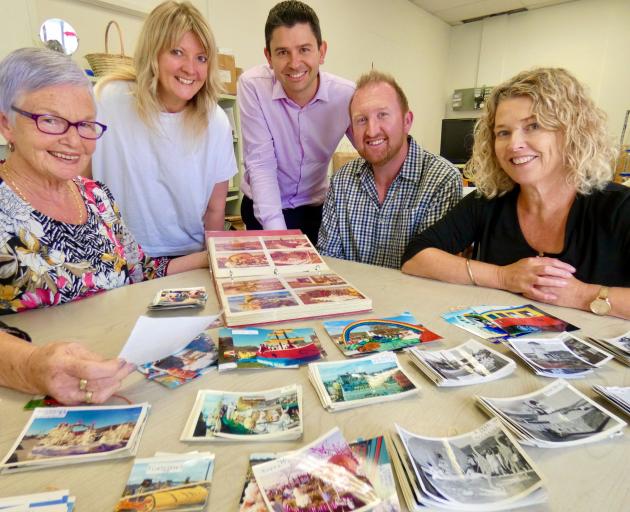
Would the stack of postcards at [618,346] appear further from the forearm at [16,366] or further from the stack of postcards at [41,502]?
the forearm at [16,366]

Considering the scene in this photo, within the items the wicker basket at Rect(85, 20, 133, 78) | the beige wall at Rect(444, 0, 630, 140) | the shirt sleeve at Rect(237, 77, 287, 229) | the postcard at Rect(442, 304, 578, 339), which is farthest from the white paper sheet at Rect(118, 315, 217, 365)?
the beige wall at Rect(444, 0, 630, 140)

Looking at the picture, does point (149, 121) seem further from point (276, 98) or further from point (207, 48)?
point (276, 98)

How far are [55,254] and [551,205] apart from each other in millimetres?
1485

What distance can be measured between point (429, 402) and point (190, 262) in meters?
1.05

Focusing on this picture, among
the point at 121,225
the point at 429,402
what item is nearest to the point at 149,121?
the point at 121,225

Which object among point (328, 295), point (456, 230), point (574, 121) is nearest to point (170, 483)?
point (328, 295)

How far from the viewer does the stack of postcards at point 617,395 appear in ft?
2.19

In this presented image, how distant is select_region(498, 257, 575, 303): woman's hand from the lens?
43.0 inches

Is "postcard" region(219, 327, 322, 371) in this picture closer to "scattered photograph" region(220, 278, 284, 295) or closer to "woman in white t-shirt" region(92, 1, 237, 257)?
"scattered photograph" region(220, 278, 284, 295)

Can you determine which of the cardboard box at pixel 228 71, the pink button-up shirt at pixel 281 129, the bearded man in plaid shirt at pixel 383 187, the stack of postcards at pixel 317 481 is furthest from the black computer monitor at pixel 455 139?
the stack of postcards at pixel 317 481

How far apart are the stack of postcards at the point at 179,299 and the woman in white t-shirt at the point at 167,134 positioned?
0.65 meters

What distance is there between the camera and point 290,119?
2131 millimetres

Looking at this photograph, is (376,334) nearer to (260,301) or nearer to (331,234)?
(260,301)

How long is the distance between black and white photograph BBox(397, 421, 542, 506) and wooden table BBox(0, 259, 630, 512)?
3 centimetres
